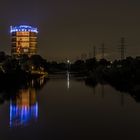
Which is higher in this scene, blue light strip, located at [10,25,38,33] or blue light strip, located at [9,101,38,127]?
blue light strip, located at [10,25,38,33]

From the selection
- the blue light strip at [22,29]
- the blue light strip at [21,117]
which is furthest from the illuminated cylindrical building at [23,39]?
the blue light strip at [21,117]

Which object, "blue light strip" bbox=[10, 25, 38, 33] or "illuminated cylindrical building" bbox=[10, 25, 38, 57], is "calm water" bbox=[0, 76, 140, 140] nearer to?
"illuminated cylindrical building" bbox=[10, 25, 38, 57]

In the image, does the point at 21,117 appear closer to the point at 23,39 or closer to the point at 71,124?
the point at 71,124

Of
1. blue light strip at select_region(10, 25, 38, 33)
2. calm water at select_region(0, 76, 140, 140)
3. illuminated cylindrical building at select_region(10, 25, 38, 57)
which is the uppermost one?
blue light strip at select_region(10, 25, 38, 33)

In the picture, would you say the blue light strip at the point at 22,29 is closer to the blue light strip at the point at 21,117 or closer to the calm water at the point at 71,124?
the calm water at the point at 71,124

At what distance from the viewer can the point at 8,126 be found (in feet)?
63.4

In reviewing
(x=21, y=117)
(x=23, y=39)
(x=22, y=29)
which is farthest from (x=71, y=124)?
(x=22, y=29)

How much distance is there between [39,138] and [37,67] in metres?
106

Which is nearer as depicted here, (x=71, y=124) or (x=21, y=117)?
(x=71, y=124)

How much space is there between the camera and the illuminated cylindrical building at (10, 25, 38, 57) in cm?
17650

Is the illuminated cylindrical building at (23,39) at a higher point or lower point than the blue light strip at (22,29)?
lower

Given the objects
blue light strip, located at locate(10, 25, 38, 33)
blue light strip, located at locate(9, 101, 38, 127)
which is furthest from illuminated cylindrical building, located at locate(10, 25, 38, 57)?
blue light strip, located at locate(9, 101, 38, 127)

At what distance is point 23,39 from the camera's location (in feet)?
603

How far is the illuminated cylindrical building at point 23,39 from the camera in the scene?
176m
